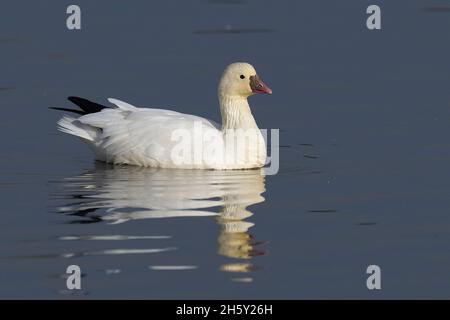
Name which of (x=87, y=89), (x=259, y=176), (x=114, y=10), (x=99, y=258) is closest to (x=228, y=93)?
(x=259, y=176)

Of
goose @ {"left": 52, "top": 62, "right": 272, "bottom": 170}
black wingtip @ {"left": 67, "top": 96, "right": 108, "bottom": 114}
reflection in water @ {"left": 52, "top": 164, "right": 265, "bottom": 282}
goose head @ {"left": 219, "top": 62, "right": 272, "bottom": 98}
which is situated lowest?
reflection in water @ {"left": 52, "top": 164, "right": 265, "bottom": 282}

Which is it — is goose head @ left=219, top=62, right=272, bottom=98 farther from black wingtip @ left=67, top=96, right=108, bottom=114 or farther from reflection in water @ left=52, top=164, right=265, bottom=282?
black wingtip @ left=67, top=96, right=108, bottom=114

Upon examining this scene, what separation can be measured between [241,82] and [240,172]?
106cm

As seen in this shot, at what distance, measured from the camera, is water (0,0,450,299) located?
31.3 ft

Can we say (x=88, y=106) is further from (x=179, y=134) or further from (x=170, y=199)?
(x=170, y=199)

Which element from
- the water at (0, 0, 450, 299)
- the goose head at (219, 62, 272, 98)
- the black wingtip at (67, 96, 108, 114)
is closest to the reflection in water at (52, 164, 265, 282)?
the water at (0, 0, 450, 299)

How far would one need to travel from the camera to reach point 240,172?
13406 mm

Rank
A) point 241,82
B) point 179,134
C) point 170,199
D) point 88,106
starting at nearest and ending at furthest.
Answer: point 170,199 < point 179,134 < point 241,82 < point 88,106

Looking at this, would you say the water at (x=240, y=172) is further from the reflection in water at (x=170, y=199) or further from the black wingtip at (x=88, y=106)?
the black wingtip at (x=88, y=106)

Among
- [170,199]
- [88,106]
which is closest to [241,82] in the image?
[88,106]

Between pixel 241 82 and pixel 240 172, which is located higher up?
pixel 241 82

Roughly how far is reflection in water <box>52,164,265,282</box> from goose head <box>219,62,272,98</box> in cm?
93

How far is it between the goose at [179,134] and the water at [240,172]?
17 centimetres

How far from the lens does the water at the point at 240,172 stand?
31.3 feet
